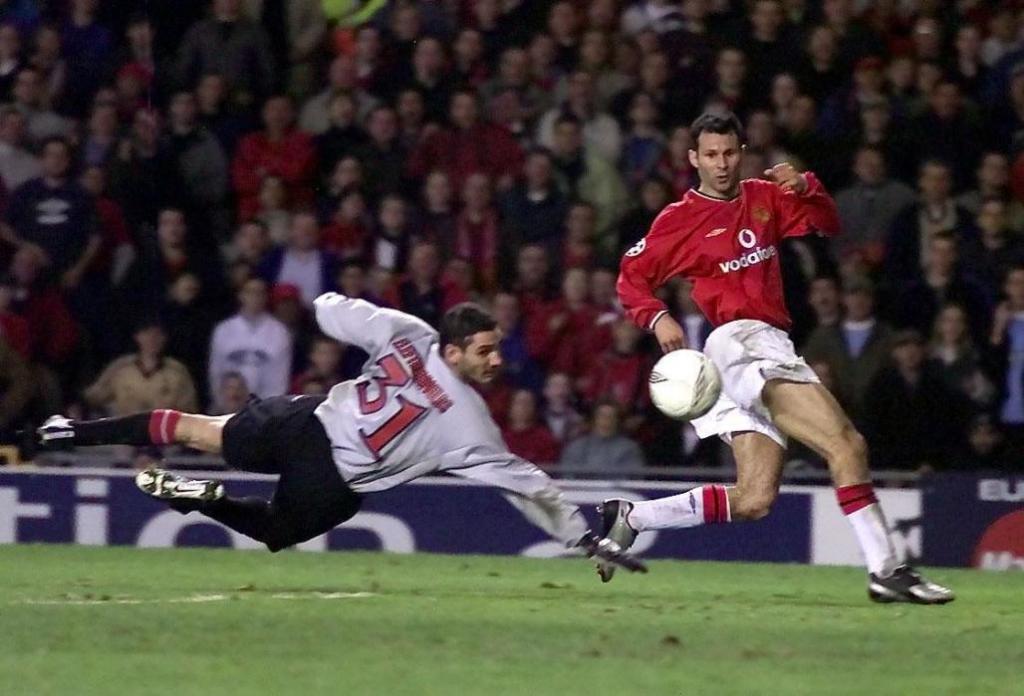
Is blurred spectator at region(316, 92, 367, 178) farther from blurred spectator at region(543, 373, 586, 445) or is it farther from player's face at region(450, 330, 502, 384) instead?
player's face at region(450, 330, 502, 384)

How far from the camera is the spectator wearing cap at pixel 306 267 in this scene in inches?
538

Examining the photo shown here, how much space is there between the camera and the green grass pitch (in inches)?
251

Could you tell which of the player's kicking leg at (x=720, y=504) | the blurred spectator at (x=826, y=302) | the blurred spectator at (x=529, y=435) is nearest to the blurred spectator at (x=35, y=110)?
the blurred spectator at (x=529, y=435)

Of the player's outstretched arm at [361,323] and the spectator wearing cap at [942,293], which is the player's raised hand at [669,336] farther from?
the spectator wearing cap at [942,293]

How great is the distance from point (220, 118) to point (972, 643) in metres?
8.05

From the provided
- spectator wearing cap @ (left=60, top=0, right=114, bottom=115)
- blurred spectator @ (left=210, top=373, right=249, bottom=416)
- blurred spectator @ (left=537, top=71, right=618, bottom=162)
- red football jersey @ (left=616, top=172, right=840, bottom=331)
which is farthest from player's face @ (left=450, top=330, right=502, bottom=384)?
spectator wearing cap @ (left=60, top=0, right=114, bottom=115)

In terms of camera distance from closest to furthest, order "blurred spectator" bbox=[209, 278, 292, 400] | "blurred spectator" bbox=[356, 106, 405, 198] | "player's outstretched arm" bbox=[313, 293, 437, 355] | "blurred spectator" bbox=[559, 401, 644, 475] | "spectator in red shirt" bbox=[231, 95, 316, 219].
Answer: "player's outstretched arm" bbox=[313, 293, 437, 355], "blurred spectator" bbox=[559, 401, 644, 475], "blurred spectator" bbox=[209, 278, 292, 400], "blurred spectator" bbox=[356, 106, 405, 198], "spectator in red shirt" bbox=[231, 95, 316, 219]

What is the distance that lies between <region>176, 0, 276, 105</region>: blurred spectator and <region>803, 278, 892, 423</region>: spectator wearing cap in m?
4.19

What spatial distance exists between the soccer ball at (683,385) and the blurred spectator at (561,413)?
413 centimetres

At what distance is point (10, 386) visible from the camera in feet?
44.3

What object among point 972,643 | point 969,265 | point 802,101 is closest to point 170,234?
point 802,101

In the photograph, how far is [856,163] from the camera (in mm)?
13258

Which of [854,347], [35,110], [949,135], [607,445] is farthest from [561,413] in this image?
[35,110]

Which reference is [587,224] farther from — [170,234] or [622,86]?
[170,234]
